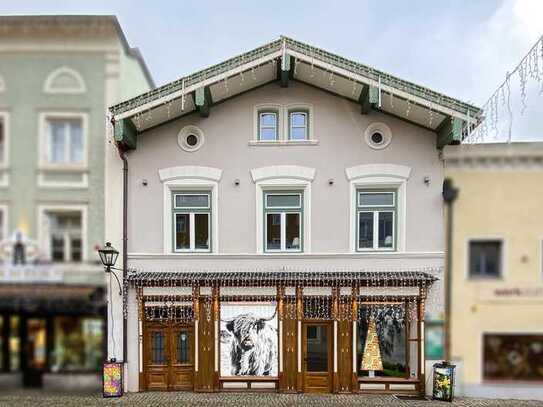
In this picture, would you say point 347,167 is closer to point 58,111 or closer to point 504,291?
point 504,291

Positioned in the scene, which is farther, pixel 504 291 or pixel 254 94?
pixel 254 94

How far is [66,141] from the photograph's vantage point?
7.19 ft

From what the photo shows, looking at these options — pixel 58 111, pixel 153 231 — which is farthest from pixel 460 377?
pixel 153 231

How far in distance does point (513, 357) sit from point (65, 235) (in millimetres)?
3761

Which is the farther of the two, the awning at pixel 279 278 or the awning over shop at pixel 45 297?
the awning at pixel 279 278

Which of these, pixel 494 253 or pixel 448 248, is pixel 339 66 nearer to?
pixel 448 248

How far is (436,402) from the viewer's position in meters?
6.52

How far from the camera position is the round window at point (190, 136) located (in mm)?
7309

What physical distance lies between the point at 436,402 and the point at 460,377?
294 centimetres

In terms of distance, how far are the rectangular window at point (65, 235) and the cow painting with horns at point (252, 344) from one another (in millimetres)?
5246

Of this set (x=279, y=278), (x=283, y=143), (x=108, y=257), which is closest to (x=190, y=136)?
(x=283, y=143)

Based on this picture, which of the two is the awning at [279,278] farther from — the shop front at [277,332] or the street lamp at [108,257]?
the street lamp at [108,257]

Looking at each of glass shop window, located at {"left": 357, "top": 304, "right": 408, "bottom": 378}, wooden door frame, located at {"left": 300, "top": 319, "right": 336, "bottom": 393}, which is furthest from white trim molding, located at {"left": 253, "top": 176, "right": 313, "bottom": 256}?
glass shop window, located at {"left": 357, "top": 304, "right": 408, "bottom": 378}

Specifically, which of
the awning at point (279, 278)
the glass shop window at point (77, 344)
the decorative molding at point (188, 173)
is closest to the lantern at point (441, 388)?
the awning at point (279, 278)
